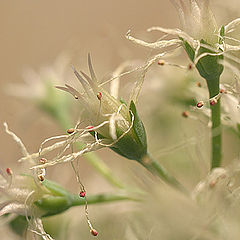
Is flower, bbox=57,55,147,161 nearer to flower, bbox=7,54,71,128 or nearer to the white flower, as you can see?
the white flower

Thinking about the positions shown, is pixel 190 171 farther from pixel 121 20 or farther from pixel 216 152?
pixel 121 20

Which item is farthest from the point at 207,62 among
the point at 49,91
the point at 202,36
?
the point at 49,91

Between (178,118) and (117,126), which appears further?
(178,118)

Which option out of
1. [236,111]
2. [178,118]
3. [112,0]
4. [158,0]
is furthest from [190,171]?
[112,0]

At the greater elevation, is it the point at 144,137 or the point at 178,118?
the point at 144,137

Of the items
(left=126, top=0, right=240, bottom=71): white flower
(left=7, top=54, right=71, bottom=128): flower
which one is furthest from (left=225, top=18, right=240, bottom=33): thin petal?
(left=7, top=54, right=71, bottom=128): flower

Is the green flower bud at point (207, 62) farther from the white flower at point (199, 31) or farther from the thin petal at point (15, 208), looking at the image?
the thin petal at point (15, 208)

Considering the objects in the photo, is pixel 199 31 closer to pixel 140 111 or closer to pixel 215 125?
pixel 215 125

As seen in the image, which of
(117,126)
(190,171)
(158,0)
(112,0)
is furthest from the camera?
(112,0)

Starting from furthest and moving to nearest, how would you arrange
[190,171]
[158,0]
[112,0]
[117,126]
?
[112,0]
[158,0]
[190,171]
[117,126]
